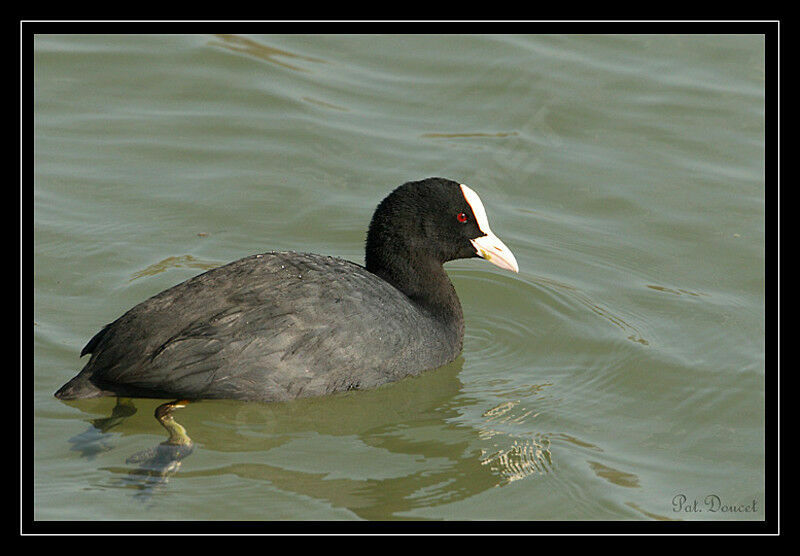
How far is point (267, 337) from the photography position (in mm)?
5816

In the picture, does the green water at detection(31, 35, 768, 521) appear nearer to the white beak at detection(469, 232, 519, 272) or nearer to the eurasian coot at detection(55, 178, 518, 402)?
the eurasian coot at detection(55, 178, 518, 402)

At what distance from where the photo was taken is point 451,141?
30.6 feet

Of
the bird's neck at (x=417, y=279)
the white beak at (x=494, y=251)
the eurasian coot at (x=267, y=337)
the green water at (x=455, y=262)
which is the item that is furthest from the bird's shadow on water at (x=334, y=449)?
the white beak at (x=494, y=251)

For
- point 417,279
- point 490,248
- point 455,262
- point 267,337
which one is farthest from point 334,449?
point 455,262

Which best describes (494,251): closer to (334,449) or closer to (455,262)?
(455,262)

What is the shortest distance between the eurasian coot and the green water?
23 centimetres

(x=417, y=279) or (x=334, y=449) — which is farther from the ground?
(x=417, y=279)

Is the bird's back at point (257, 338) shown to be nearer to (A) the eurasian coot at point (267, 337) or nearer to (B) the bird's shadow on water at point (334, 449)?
(A) the eurasian coot at point (267, 337)

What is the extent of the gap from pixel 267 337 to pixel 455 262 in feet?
7.82

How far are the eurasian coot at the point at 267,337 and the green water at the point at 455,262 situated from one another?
23 cm

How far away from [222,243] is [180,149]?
4.65ft

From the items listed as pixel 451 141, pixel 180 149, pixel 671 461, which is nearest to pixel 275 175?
pixel 180 149

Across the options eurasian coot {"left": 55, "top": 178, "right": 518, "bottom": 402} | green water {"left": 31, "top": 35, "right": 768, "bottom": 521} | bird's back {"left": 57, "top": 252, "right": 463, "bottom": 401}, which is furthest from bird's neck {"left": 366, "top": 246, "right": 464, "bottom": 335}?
bird's back {"left": 57, "top": 252, "right": 463, "bottom": 401}

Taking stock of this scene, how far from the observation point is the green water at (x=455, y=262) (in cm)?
561
